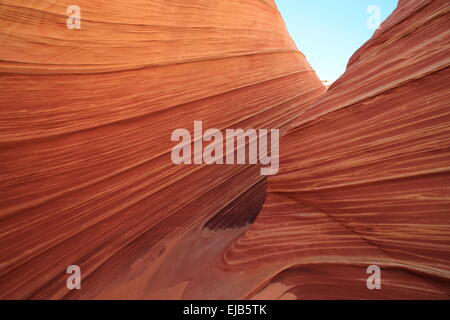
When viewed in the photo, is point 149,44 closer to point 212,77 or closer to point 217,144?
point 212,77

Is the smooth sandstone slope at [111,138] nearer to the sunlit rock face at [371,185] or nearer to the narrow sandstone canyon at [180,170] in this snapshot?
the narrow sandstone canyon at [180,170]

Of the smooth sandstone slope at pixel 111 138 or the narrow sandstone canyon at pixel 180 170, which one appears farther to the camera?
the smooth sandstone slope at pixel 111 138

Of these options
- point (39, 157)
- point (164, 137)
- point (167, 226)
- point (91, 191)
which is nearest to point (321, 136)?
point (164, 137)

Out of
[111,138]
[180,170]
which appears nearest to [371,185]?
[180,170]

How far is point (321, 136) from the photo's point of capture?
138 centimetres

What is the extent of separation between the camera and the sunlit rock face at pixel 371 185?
3.49ft

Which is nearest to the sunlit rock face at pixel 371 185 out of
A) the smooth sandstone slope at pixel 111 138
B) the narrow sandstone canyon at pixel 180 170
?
the narrow sandstone canyon at pixel 180 170

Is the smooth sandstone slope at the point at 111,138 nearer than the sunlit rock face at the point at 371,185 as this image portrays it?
No

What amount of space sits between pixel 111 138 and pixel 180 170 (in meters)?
0.48

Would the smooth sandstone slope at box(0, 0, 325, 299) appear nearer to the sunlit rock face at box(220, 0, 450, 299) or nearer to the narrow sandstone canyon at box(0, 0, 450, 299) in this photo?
the narrow sandstone canyon at box(0, 0, 450, 299)

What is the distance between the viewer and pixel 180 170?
1801 mm

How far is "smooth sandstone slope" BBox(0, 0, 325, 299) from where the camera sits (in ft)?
4.07

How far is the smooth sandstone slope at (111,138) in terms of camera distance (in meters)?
1.24

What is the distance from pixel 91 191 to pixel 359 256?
1364 millimetres
